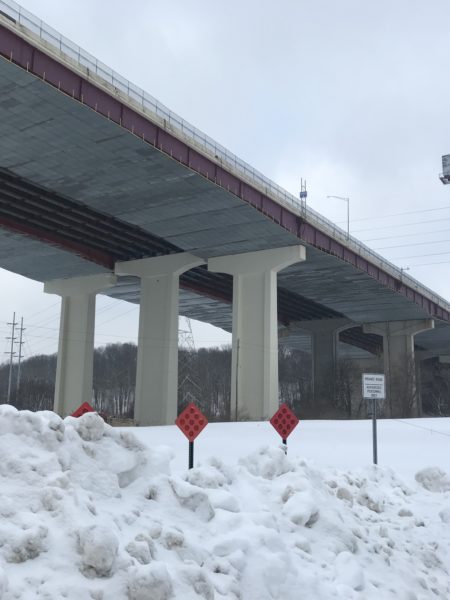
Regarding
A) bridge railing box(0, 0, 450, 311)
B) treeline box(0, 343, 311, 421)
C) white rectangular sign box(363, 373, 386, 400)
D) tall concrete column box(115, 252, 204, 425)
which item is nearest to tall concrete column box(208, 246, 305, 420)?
tall concrete column box(115, 252, 204, 425)

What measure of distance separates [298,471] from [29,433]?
4390 mm

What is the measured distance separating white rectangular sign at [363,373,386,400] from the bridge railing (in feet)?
60.1

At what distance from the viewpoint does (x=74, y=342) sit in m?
55.0


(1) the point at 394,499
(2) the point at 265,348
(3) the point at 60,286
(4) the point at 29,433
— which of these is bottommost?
(1) the point at 394,499

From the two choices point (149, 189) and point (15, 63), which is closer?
point (15, 63)

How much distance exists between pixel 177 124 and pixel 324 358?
162 ft

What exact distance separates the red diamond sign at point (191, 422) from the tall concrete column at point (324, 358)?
63678 millimetres

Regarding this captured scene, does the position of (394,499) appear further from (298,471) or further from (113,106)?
(113,106)

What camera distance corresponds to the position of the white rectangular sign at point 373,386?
14750 millimetres

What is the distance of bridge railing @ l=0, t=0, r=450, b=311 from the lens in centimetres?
2412

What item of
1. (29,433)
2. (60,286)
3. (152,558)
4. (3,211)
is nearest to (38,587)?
(152,558)

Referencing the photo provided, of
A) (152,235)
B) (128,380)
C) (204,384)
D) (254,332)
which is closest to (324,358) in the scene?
(254,332)

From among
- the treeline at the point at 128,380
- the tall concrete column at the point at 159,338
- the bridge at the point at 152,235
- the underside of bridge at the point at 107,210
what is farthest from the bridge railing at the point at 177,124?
the treeline at the point at 128,380

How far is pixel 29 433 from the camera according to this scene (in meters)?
7.54
